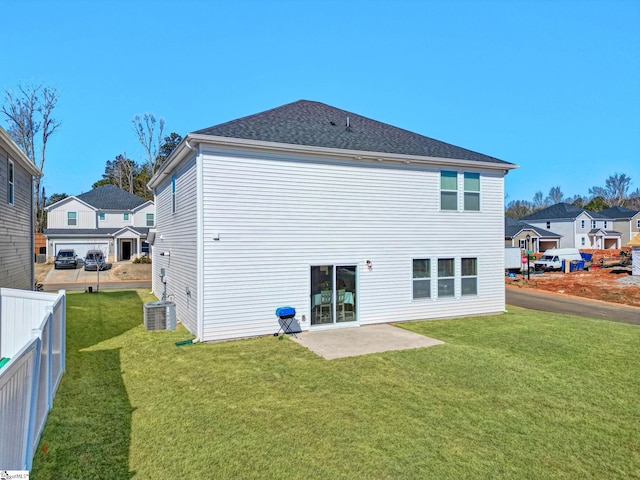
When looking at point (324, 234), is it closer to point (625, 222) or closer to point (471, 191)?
point (471, 191)

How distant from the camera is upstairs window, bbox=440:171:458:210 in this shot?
1197 centimetres

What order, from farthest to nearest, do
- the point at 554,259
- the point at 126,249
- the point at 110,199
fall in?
the point at 110,199 → the point at 126,249 → the point at 554,259

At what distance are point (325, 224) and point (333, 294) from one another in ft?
6.49

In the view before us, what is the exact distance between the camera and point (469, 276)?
1241cm

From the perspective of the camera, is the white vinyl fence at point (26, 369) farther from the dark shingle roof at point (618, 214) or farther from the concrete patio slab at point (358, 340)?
the dark shingle roof at point (618, 214)

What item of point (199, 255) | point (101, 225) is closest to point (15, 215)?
point (199, 255)

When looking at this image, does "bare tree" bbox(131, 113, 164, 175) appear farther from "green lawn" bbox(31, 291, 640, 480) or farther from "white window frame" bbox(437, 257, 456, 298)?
"white window frame" bbox(437, 257, 456, 298)

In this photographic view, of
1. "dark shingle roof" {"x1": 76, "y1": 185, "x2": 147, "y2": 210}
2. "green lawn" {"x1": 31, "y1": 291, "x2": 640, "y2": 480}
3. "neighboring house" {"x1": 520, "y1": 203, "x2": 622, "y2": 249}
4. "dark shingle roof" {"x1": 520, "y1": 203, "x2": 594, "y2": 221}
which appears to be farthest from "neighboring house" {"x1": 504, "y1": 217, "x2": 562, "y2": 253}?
"dark shingle roof" {"x1": 76, "y1": 185, "x2": 147, "y2": 210}

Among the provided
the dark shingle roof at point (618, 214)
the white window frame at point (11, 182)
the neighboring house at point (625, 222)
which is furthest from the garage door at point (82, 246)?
the dark shingle roof at point (618, 214)

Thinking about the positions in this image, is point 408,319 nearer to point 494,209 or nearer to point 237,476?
point 494,209

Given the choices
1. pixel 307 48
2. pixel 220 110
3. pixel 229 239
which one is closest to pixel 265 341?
pixel 229 239

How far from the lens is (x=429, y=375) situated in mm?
6617

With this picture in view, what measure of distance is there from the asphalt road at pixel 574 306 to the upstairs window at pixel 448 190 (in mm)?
6716

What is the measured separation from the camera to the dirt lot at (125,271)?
84.5 ft
